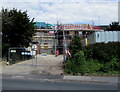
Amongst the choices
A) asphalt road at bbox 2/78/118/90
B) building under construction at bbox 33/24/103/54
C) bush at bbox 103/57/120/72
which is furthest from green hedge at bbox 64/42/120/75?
building under construction at bbox 33/24/103/54

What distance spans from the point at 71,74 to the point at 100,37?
8287 mm

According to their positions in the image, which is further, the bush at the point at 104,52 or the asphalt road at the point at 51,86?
the bush at the point at 104,52

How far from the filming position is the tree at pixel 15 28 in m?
20.2

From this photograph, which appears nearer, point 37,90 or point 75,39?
point 37,90

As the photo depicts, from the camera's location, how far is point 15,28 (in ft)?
67.0

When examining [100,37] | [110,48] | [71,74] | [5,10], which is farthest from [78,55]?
[5,10]

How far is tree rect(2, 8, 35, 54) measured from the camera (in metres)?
20.2

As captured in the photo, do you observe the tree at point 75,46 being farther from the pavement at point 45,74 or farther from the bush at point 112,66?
the bush at point 112,66

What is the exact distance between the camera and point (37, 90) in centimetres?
750

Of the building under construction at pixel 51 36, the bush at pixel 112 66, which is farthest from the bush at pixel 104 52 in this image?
the building under construction at pixel 51 36

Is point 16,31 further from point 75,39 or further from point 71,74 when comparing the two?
point 71,74

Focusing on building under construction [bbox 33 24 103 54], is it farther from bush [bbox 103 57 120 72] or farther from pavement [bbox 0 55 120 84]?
bush [bbox 103 57 120 72]

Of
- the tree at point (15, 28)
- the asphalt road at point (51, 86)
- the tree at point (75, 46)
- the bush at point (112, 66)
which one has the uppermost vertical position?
the tree at point (15, 28)

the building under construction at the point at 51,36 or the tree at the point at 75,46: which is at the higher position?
the building under construction at the point at 51,36
